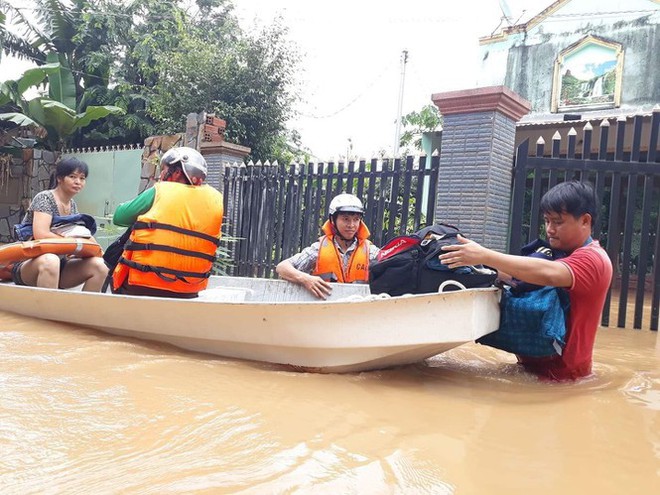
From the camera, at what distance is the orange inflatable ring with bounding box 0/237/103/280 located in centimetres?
395

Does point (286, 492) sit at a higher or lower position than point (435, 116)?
lower

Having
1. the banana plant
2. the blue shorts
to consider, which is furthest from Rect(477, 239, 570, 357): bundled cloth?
the banana plant

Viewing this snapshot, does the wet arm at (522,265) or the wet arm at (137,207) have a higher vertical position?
the wet arm at (137,207)

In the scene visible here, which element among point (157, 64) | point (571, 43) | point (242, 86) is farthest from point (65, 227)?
point (571, 43)

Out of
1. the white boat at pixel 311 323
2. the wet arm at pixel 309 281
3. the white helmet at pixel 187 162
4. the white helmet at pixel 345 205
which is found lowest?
the white boat at pixel 311 323

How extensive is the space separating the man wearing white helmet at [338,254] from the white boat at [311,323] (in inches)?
8.5

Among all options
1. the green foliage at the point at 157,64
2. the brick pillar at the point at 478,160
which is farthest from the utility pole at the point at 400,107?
the brick pillar at the point at 478,160

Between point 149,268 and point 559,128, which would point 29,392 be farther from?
point 559,128

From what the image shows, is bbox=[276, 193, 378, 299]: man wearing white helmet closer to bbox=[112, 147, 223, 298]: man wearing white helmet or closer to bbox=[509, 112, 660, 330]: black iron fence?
bbox=[112, 147, 223, 298]: man wearing white helmet

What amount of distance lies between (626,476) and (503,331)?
1135 mm

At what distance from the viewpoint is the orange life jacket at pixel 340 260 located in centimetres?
393

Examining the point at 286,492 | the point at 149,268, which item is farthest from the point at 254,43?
the point at 286,492

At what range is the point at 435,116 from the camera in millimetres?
16688

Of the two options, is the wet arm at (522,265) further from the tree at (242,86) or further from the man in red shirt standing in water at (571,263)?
the tree at (242,86)
